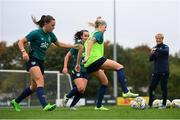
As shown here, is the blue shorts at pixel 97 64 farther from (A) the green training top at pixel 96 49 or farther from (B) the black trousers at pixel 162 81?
(B) the black trousers at pixel 162 81

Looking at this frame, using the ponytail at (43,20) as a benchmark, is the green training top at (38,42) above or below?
below

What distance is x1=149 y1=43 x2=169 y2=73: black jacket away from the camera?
46.5 ft

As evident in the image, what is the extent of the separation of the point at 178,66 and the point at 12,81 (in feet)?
163

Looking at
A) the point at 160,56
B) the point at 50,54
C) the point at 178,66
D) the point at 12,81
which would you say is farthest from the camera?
the point at 178,66

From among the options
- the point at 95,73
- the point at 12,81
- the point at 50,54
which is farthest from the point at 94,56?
the point at 50,54

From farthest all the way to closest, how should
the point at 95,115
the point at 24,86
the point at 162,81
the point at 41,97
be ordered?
the point at 24,86
the point at 162,81
the point at 41,97
the point at 95,115

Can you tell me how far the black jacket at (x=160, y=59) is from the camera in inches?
558

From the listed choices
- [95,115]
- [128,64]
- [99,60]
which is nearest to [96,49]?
[99,60]

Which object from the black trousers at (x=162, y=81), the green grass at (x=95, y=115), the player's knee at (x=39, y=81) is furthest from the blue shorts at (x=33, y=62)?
the black trousers at (x=162, y=81)

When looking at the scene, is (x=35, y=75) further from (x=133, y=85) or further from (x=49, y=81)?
(x=133, y=85)

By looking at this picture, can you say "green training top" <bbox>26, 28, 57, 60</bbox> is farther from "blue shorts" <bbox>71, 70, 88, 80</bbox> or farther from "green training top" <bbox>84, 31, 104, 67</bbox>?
"blue shorts" <bbox>71, 70, 88, 80</bbox>

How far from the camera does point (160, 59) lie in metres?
14.3

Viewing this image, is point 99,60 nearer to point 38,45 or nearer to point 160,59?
point 38,45

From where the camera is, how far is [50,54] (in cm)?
6047
